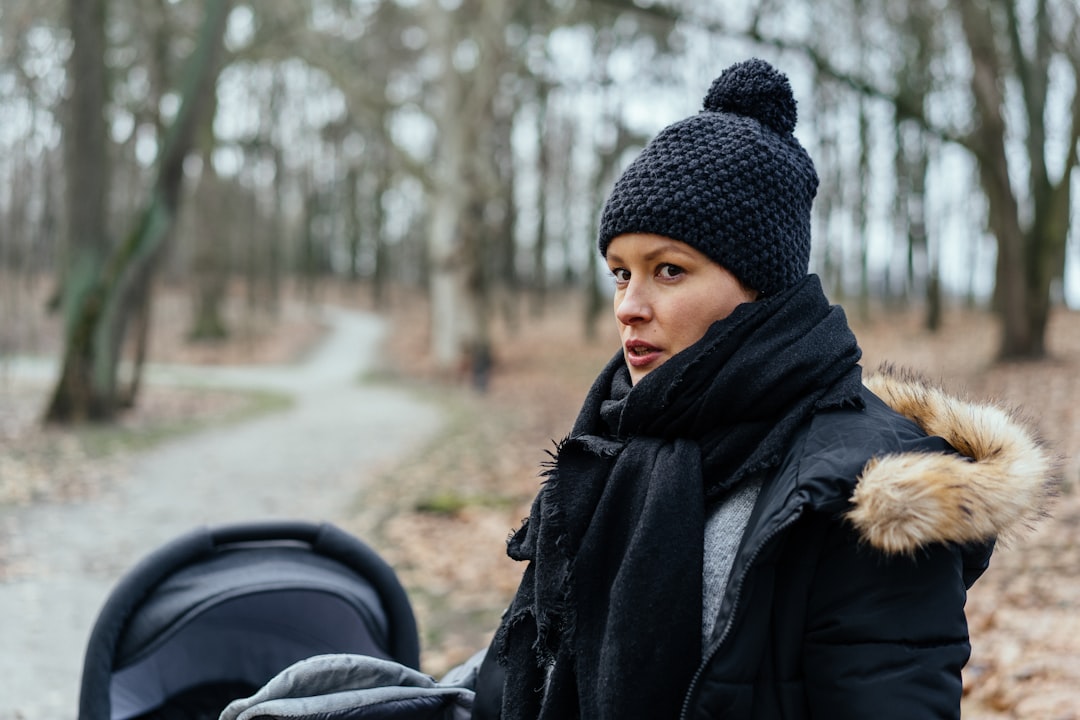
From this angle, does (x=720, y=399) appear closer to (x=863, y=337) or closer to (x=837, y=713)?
(x=837, y=713)

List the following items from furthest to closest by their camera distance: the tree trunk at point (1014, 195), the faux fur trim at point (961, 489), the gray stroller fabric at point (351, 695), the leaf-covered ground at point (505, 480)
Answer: the tree trunk at point (1014, 195), the leaf-covered ground at point (505, 480), the gray stroller fabric at point (351, 695), the faux fur trim at point (961, 489)

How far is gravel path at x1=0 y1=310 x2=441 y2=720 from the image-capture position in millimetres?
4559

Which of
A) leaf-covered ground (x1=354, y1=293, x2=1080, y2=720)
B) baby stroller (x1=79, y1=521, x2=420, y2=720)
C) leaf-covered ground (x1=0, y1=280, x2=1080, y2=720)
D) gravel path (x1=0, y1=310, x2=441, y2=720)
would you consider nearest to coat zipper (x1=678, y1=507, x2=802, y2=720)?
leaf-covered ground (x1=354, y1=293, x2=1080, y2=720)

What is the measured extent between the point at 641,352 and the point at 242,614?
1.96 meters

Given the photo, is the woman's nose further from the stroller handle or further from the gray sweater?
the stroller handle

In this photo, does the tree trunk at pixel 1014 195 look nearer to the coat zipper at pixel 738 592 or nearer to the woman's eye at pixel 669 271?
the woman's eye at pixel 669 271

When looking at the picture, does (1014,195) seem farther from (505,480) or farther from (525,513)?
(525,513)

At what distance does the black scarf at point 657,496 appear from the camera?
1602 mm

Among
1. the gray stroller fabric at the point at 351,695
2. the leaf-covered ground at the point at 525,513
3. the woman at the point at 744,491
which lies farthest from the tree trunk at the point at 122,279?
the woman at the point at 744,491

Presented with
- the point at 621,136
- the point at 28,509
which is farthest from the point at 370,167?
the point at 28,509

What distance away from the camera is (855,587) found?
1.50m

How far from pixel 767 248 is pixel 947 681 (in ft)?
2.78

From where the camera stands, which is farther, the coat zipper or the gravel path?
the gravel path

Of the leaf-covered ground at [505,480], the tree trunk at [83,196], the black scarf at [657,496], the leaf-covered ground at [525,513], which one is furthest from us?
the tree trunk at [83,196]
